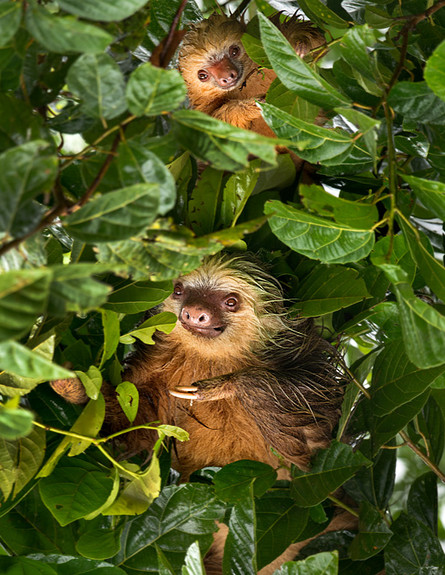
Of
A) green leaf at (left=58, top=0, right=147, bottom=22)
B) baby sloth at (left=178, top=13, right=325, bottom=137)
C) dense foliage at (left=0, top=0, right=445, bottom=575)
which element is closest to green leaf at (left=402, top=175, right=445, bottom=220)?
dense foliage at (left=0, top=0, right=445, bottom=575)

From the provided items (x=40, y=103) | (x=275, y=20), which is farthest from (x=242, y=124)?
(x=40, y=103)

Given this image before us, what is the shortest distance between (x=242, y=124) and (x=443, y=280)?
2.68 feet

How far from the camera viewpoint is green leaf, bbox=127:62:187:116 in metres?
0.50

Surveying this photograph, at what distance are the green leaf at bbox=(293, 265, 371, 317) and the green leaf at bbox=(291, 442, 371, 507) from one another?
0.74ft

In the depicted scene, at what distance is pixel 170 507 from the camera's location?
1.02 m

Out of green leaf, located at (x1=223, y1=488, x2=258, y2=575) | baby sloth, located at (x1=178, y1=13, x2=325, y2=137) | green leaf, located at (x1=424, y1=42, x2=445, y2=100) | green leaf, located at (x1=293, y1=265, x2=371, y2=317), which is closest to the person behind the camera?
green leaf, located at (x1=424, y1=42, x2=445, y2=100)

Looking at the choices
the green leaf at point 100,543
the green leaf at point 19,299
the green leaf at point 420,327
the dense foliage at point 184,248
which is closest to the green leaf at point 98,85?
the dense foliage at point 184,248

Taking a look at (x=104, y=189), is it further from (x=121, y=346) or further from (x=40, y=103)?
(x=121, y=346)

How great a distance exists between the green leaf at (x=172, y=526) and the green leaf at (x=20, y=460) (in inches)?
8.5

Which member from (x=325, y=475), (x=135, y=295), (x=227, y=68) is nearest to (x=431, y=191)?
(x=135, y=295)

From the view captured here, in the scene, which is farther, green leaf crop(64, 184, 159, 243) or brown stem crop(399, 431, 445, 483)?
brown stem crop(399, 431, 445, 483)

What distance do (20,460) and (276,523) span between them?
433mm

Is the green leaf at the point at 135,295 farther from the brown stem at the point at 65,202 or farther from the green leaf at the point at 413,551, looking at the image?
the green leaf at the point at 413,551

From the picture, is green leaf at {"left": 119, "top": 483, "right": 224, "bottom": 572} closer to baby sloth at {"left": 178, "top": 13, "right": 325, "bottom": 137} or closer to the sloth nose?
the sloth nose
